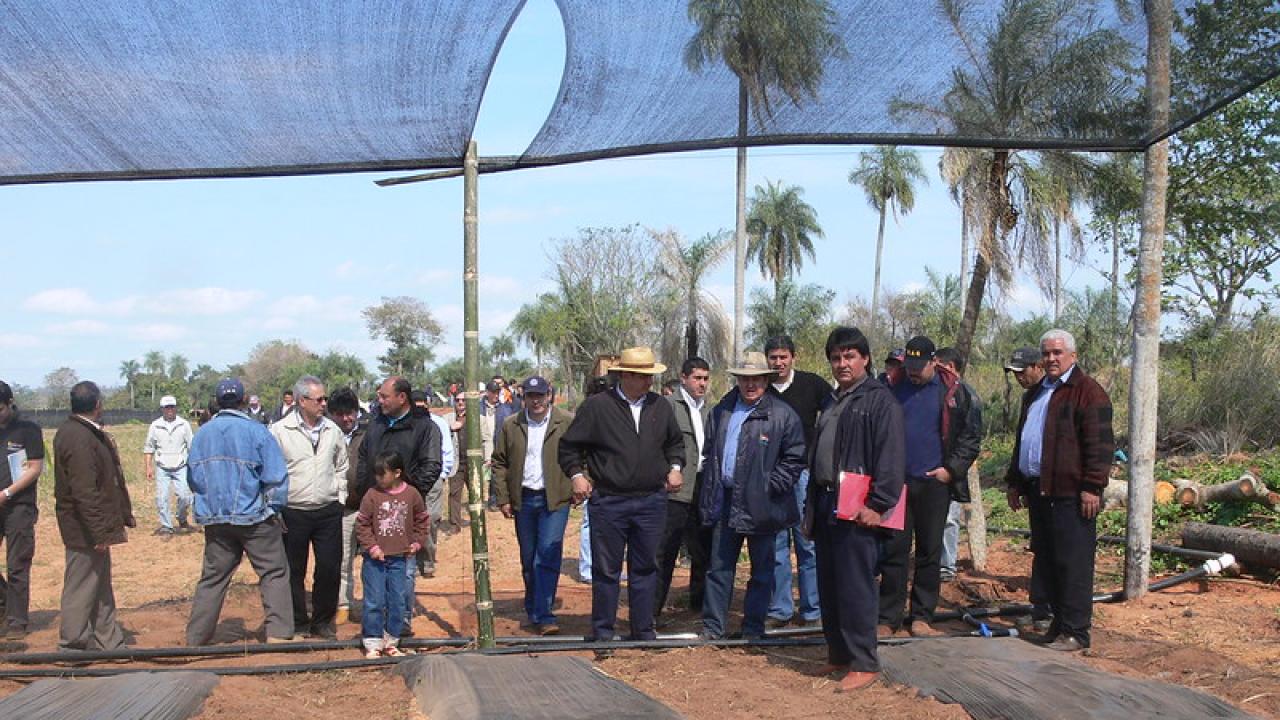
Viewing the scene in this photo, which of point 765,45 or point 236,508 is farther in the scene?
point 236,508

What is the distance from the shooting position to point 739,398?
21.3 ft

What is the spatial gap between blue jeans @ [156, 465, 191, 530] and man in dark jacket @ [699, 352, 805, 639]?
936 cm

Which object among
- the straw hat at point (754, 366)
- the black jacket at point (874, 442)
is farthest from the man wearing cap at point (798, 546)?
the black jacket at point (874, 442)

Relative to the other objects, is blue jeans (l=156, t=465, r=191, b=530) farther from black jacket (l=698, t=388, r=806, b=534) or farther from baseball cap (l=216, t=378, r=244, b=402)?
black jacket (l=698, t=388, r=806, b=534)

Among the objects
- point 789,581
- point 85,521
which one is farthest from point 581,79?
point 85,521

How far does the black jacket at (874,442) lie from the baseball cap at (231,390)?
12.3 ft

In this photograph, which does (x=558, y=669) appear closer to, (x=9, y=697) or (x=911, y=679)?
(x=911, y=679)

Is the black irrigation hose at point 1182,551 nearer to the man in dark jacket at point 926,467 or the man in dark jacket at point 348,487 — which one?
the man in dark jacket at point 926,467

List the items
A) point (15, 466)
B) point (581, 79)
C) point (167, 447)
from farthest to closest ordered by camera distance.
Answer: point (167, 447) < point (15, 466) < point (581, 79)

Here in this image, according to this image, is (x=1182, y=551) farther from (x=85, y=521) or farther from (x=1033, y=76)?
(x=85, y=521)

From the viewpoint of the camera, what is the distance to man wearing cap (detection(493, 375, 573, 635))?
7152 millimetres

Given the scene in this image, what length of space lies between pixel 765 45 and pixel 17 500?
6320 mm

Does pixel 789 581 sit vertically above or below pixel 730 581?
below

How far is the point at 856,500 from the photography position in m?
5.28
